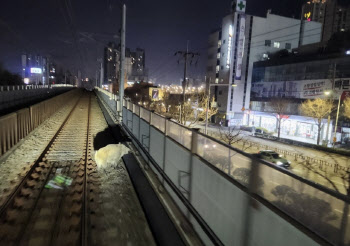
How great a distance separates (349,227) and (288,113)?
43365mm

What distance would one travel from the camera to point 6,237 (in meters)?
4.61

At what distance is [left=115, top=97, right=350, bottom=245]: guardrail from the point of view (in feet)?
7.35

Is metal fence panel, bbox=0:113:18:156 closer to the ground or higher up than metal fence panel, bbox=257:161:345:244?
closer to the ground

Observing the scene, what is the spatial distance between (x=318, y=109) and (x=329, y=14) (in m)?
135

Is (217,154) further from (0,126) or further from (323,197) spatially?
(0,126)

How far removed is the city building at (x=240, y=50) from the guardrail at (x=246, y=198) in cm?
4705

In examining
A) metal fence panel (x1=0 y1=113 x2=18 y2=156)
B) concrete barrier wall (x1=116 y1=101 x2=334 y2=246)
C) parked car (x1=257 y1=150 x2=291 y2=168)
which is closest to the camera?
concrete barrier wall (x1=116 y1=101 x2=334 y2=246)

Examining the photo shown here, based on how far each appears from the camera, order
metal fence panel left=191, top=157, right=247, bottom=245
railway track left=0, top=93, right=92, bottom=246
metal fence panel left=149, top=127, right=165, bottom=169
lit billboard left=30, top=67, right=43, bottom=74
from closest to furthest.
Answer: metal fence panel left=191, top=157, right=247, bottom=245 → railway track left=0, top=93, right=92, bottom=246 → metal fence panel left=149, top=127, right=165, bottom=169 → lit billboard left=30, top=67, right=43, bottom=74

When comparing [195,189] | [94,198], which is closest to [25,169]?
[94,198]

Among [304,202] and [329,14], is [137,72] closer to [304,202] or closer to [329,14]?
[329,14]

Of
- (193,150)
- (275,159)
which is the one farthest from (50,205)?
(275,159)

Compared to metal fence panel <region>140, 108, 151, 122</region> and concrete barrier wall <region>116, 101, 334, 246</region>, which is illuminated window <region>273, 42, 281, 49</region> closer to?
metal fence panel <region>140, 108, 151, 122</region>

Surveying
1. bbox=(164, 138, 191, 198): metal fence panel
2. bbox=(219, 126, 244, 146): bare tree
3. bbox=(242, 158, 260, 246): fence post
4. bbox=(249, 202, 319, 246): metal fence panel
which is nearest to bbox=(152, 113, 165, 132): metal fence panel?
bbox=(164, 138, 191, 198): metal fence panel

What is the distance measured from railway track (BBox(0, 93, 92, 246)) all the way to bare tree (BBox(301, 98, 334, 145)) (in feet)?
110
